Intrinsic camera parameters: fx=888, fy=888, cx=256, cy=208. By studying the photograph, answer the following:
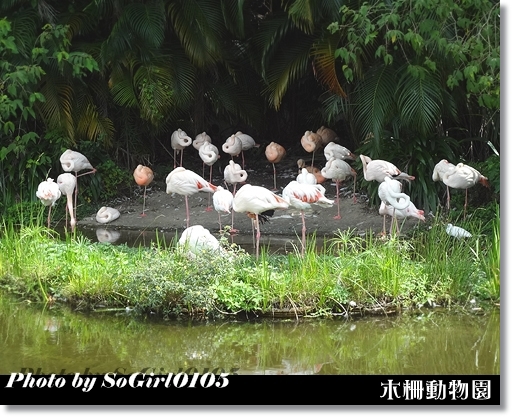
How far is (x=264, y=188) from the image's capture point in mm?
8531

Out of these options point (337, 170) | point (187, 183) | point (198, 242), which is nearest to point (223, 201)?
point (187, 183)

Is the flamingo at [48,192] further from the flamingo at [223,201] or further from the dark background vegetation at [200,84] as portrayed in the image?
the flamingo at [223,201]

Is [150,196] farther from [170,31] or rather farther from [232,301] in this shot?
[232,301]

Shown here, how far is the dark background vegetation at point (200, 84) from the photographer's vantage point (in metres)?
10.1

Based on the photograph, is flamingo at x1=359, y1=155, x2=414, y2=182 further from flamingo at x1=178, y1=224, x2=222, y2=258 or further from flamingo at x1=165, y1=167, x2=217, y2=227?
flamingo at x1=178, y1=224, x2=222, y2=258

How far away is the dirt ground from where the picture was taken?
406 inches

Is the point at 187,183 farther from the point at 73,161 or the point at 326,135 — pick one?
the point at 326,135

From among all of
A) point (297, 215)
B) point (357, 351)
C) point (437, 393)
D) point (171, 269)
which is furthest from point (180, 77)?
point (437, 393)

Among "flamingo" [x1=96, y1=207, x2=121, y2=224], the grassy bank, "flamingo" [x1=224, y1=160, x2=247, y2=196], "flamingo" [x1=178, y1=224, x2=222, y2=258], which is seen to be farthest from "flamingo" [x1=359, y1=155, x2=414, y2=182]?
"flamingo" [x1=96, y1=207, x2=121, y2=224]

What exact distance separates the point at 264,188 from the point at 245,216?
8.16 feet

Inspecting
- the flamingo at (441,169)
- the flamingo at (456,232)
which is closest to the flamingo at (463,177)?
the flamingo at (441,169)

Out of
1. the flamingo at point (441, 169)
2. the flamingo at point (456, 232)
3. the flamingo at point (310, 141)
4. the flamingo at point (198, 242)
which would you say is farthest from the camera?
the flamingo at point (310, 141)

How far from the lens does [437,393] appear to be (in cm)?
508

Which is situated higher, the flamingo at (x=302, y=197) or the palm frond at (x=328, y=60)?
the palm frond at (x=328, y=60)
